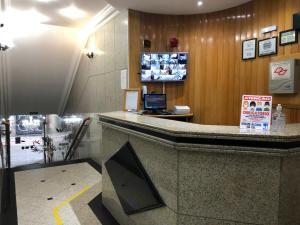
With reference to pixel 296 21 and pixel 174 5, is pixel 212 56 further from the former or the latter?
pixel 296 21

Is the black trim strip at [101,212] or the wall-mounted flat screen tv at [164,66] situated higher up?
the wall-mounted flat screen tv at [164,66]

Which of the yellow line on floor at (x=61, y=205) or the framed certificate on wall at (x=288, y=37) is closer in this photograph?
the yellow line on floor at (x=61, y=205)

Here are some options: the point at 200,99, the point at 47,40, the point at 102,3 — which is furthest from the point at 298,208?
the point at 47,40

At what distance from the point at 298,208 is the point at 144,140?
1167mm

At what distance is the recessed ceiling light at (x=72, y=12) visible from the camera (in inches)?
178

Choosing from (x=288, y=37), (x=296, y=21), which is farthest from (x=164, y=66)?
(x=296, y=21)

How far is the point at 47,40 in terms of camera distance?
587 centimetres

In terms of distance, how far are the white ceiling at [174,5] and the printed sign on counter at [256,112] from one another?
2885 millimetres

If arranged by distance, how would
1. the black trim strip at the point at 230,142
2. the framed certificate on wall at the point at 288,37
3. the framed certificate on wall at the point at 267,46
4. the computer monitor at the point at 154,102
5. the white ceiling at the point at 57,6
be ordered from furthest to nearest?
the white ceiling at the point at 57,6, the computer monitor at the point at 154,102, the framed certificate on wall at the point at 267,46, the framed certificate on wall at the point at 288,37, the black trim strip at the point at 230,142

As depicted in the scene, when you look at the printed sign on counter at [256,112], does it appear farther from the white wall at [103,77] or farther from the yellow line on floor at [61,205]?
the white wall at [103,77]

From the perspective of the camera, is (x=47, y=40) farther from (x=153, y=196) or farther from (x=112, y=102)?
(x=153, y=196)

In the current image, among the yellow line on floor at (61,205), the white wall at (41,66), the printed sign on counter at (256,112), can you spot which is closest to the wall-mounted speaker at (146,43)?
the white wall at (41,66)

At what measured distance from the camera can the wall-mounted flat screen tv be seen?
14.0 feet

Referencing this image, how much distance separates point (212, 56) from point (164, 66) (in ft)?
3.04
